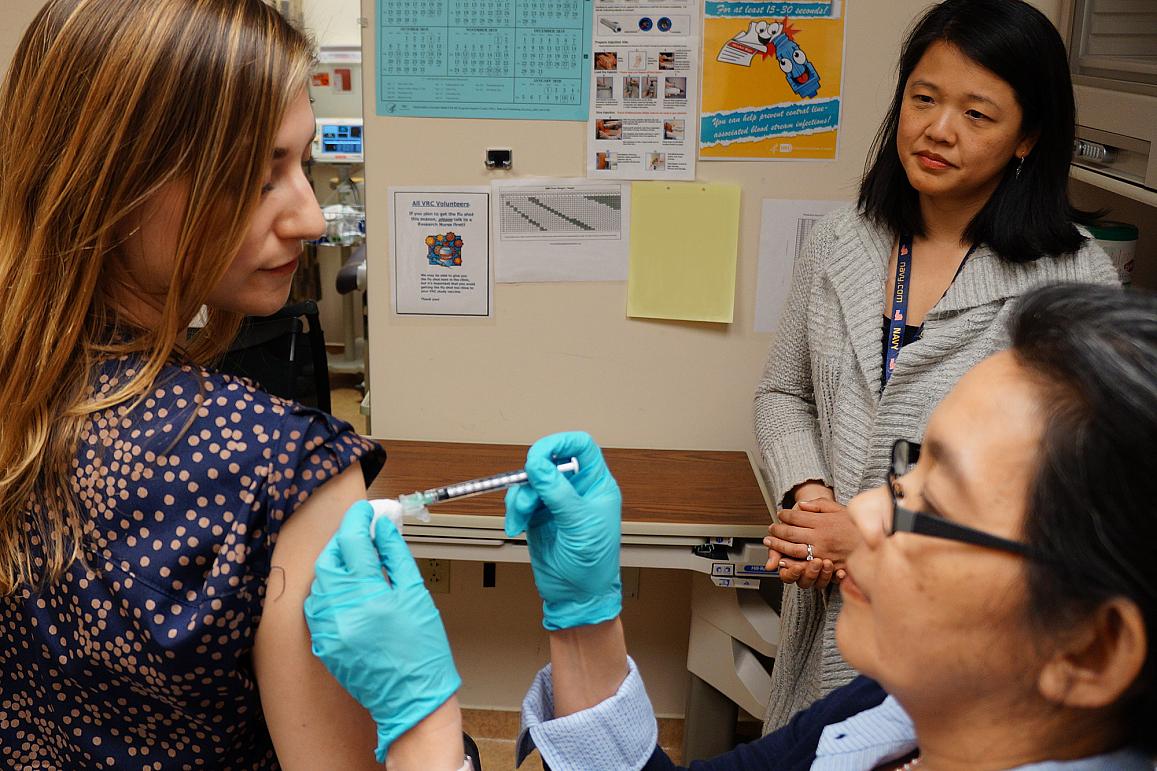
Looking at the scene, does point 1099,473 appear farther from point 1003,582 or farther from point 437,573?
point 437,573

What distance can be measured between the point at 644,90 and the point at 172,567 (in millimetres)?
1801

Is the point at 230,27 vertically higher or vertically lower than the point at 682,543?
higher

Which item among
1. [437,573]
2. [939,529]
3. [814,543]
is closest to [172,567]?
[939,529]

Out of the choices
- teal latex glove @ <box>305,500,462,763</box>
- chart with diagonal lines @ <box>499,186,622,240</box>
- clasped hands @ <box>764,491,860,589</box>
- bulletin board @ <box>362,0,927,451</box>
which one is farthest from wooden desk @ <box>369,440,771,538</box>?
teal latex glove @ <box>305,500,462,763</box>

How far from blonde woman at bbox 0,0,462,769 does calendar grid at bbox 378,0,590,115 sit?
148 cm

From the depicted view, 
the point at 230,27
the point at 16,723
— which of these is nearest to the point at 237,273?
the point at 230,27

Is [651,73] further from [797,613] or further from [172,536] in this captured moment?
[172,536]

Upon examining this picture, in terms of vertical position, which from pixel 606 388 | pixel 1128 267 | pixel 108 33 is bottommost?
pixel 606 388

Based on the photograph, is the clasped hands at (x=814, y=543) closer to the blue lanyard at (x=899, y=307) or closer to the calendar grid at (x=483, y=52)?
the blue lanyard at (x=899, y=307)

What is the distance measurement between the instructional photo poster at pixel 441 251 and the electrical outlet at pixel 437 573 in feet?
2.28

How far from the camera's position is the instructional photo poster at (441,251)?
2.43 meters

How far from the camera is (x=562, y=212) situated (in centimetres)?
243

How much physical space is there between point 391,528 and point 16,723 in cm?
40

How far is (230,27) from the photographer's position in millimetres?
869
